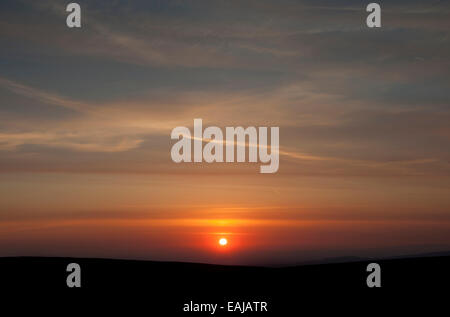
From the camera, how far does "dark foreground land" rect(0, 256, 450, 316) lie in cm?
2214

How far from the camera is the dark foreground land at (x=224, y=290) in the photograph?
22.1 m

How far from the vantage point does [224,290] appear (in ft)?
84.5

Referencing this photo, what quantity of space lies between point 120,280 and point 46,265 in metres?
8.81
